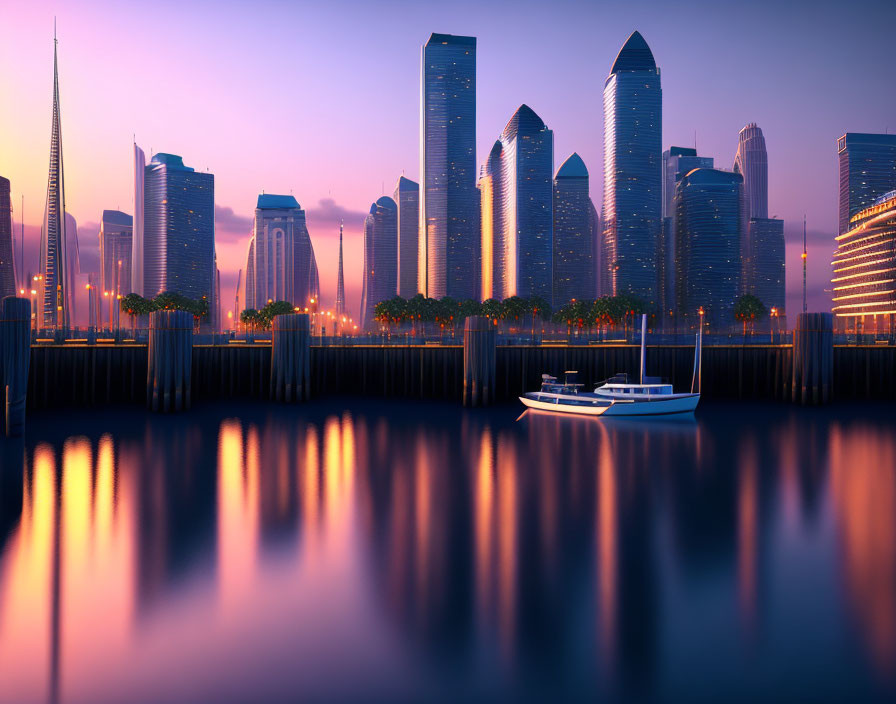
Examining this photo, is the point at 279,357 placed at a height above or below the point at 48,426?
above

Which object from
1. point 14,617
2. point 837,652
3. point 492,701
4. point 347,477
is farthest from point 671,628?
point 347,477

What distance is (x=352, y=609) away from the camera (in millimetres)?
17266

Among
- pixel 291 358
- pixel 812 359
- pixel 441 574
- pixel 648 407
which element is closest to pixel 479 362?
pixel 648 407

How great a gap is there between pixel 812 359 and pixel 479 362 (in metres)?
35.1

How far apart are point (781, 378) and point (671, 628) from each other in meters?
60.2

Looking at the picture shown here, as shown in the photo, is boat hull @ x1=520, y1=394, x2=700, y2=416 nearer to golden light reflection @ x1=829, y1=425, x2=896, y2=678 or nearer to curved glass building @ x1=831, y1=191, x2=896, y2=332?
golden light reflection @ x1=829, y1=425, x2=896, y2=678

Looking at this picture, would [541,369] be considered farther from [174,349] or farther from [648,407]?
[174,349]

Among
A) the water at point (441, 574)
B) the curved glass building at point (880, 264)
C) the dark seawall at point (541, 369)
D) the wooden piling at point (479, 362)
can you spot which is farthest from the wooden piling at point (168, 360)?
the curved glass building at point (880, 264)

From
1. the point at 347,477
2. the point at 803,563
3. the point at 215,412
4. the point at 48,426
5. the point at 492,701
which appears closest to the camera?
the point at 492,701

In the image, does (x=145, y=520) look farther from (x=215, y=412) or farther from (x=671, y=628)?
(x=215, y=412)

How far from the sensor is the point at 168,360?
52.9 meters

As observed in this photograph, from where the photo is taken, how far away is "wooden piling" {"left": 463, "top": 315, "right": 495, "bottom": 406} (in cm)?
5850

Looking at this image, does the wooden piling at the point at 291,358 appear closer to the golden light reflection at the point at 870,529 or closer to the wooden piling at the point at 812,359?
the golden light reflection at the point at 870,529

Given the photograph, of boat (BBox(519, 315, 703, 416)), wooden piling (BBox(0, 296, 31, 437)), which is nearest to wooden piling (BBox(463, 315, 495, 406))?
boat (BBox(519, 315, 703, 416))
